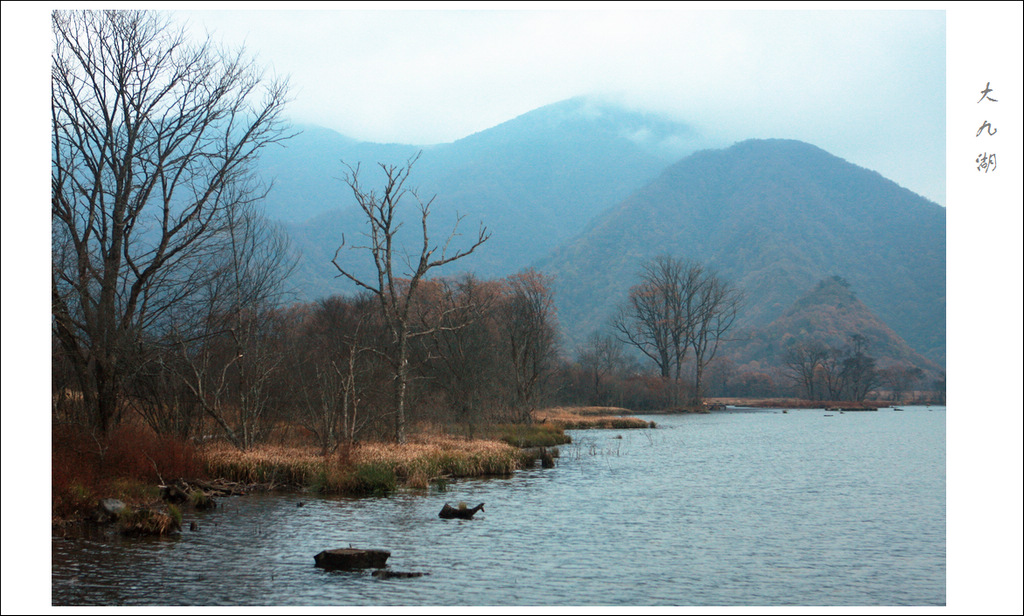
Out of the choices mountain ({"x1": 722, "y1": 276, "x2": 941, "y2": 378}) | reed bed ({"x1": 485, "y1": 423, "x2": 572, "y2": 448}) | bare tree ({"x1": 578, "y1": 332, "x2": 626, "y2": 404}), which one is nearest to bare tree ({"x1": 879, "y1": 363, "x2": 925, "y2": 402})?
mountain ({"x1": 722, "y1": 276, "x2": 941, "y2": 378})

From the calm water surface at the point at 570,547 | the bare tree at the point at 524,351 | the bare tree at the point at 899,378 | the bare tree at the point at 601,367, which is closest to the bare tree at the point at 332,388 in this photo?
the calm water surface at the point at 570,547

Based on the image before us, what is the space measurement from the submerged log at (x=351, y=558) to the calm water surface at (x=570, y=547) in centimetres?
20

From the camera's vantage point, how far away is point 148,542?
13.0 m

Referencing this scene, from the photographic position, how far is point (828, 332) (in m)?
118

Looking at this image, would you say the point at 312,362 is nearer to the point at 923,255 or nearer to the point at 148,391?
the point at 148,391

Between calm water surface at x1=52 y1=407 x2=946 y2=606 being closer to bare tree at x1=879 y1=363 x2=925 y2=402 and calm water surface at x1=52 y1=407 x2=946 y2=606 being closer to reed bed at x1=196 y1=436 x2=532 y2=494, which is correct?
reed bed at x1=196 y1=436 x2=532 y2=494

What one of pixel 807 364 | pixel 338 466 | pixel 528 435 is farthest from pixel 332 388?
pixel 807 364

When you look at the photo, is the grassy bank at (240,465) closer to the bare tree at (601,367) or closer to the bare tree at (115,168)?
the bare tree at (115,168)

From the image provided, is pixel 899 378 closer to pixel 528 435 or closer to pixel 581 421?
pixel 581 421

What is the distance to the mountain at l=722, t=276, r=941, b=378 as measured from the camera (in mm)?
115688

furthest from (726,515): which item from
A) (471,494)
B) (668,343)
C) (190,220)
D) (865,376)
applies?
(865,376)

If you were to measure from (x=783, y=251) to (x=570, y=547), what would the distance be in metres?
158

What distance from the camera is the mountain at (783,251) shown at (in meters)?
141

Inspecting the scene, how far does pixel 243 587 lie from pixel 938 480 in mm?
21391
